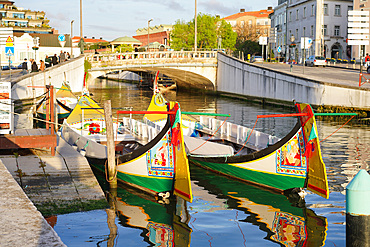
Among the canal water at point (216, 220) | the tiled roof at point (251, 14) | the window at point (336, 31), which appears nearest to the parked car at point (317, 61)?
the window at point (336, 31)

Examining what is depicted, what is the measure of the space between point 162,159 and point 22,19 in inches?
3415

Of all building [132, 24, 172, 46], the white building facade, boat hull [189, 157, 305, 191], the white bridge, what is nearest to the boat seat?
boat hull [189, 157, 305, 191]

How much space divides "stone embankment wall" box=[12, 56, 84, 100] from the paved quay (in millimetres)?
18088

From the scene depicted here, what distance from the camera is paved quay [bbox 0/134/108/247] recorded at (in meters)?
6.74

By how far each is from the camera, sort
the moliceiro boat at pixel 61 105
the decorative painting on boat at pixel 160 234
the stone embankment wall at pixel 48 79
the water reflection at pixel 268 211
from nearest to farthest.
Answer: the decorative painting on boat at pixel 160 234, the water reflection at pixel 268 211, the moliceiro boat at pixel 61 105, the stone embankment wall at pixel 48 79

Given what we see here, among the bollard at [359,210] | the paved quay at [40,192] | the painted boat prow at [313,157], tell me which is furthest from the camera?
the painted boat prow at [313,157]

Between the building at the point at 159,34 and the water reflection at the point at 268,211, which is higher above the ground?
the building at the point at 159,34

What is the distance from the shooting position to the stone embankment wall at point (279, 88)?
32.7 meters

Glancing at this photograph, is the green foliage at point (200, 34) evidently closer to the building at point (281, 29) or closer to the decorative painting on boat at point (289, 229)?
the building at point (281, 29)

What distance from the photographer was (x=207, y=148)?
17891 mm

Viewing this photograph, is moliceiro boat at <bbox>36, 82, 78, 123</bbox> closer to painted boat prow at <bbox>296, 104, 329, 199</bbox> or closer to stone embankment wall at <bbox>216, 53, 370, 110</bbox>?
stone embankment wall at <bbox>216, 53, 370, 110</bbox>

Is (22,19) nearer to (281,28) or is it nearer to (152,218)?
(281,28)

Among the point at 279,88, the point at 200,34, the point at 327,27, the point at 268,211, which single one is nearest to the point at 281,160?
the point at 268,211

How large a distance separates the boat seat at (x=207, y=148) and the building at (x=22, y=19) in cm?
7529
